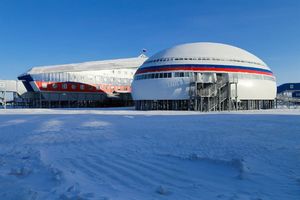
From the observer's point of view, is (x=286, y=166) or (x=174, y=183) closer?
(x=174, y=183)

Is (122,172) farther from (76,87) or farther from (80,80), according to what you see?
(80,80)

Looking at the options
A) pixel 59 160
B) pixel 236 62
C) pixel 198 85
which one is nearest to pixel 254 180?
pixel 59 160

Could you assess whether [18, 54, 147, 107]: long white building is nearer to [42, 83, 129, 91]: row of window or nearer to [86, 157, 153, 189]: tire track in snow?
[42, 83, 129, 91]: row of window

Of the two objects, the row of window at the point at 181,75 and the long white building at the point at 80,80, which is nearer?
the row of window at the point at 181,75

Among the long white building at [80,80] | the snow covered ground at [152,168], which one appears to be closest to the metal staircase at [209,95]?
the snow covered ground at [152,168]

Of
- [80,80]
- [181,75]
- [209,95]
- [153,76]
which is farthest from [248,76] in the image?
[80,80]

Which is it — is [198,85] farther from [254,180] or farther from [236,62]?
[254,180]

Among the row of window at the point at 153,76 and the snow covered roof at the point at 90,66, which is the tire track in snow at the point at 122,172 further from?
the snow covered roof at the point at 90,66

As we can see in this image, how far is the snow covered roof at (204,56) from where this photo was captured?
38562mm

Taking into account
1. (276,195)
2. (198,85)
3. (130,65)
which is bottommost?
(276,195)

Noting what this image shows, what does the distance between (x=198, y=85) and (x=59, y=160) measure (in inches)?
1273

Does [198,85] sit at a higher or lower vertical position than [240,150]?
higher

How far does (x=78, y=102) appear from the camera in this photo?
60719 millimetres

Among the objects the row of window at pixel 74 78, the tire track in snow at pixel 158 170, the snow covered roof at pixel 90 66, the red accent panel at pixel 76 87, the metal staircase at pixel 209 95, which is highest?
the snow covered roof at pixel 90 66
